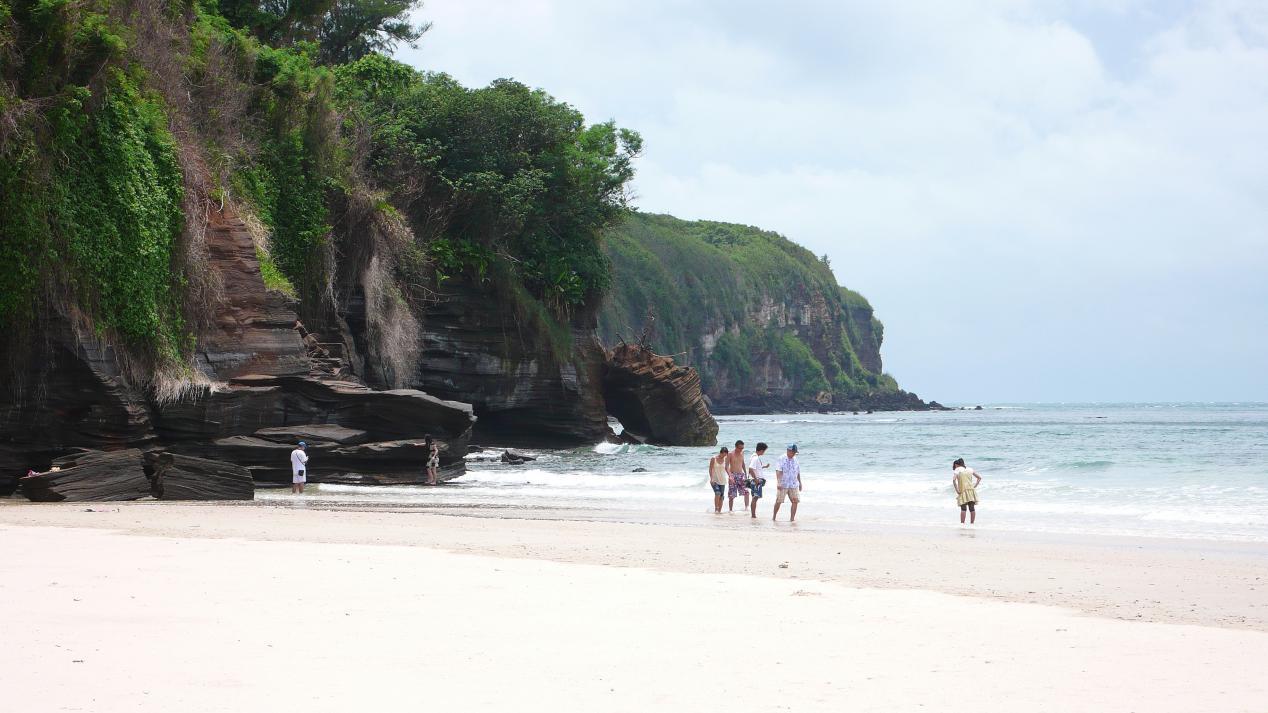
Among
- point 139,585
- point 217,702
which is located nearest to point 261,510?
point 139,585

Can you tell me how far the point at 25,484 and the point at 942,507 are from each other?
14.7 m

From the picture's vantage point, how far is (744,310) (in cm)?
11575

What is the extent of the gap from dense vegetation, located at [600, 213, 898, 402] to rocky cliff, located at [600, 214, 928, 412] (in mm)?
→ 131

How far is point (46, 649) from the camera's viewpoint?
5.21 m

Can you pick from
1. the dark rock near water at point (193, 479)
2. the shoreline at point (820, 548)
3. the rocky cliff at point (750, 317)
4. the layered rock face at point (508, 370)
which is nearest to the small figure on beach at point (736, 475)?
the shoreline at point (820, 548)

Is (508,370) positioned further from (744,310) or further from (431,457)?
(744,310)

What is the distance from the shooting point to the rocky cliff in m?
98.0

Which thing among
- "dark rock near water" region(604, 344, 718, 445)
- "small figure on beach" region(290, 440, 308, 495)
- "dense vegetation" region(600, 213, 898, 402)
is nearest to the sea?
"small figure on beach" region(290, 440, 308, 495)

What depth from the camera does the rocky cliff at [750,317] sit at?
98.0 metres

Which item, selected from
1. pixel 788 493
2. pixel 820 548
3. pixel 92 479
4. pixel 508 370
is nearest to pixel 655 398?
pixel 508 370

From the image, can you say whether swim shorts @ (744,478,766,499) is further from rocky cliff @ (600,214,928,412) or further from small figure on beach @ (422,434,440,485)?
rocky cliff @ (600,214,928,412)

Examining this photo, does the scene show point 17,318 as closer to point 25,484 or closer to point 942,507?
point 25,484

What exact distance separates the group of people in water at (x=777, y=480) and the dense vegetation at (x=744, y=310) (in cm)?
6298

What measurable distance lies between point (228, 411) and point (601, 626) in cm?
1428
